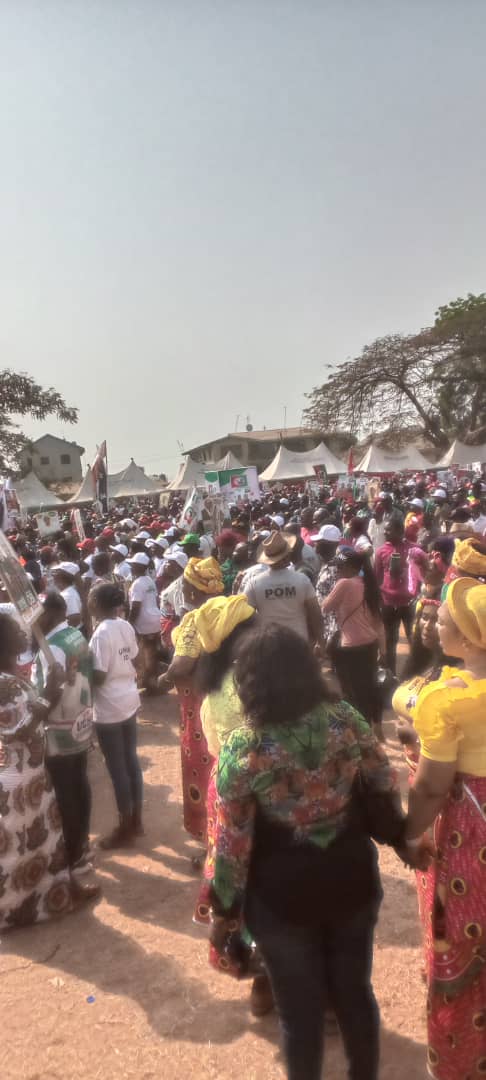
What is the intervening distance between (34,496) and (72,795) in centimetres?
2805

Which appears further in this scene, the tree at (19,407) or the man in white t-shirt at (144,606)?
the tree at (19,407)

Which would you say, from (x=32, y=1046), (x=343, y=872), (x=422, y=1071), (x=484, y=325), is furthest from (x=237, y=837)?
(x=484, y=325)

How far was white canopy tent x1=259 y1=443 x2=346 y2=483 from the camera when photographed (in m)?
33.1

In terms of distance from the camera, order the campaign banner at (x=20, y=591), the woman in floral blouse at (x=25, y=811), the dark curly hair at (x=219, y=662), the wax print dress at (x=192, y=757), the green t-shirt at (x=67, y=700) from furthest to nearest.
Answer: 1. the wax print dress at (x=192, y=757)
2. the green t-shirt at (x=67, y=700)
3. the campaign banner at (x=20, y=591)
4. the woman in floral blouse at (x=25, y=811)
5. the dark curly hair at (x=219, y=662)

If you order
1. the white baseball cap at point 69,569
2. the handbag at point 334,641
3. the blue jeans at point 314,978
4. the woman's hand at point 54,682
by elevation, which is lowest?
the blue jeans at point 314,978

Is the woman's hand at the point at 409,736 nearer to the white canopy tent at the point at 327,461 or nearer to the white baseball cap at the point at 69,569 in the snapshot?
the white baseball cap at the point at 69,569

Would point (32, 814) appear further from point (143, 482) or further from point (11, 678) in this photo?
point (143, 482)

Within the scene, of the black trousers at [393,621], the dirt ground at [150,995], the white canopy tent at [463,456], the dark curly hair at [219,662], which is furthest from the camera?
the white canopy tent at [463,456]

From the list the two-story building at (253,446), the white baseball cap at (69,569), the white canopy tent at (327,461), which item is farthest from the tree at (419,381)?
the white baseball cap at (69,569)

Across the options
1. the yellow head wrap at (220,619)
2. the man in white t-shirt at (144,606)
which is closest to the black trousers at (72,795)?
the yellow head wrap at (220,619)

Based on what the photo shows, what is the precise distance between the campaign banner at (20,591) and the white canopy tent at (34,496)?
87.5ft

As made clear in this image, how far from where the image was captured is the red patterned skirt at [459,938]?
223cm

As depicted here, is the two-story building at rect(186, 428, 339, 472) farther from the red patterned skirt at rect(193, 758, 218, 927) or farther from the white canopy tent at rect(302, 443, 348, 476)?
the red patterned skirt at rect(193, 758, 218, 927)

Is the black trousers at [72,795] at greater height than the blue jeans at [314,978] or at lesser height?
lesser
